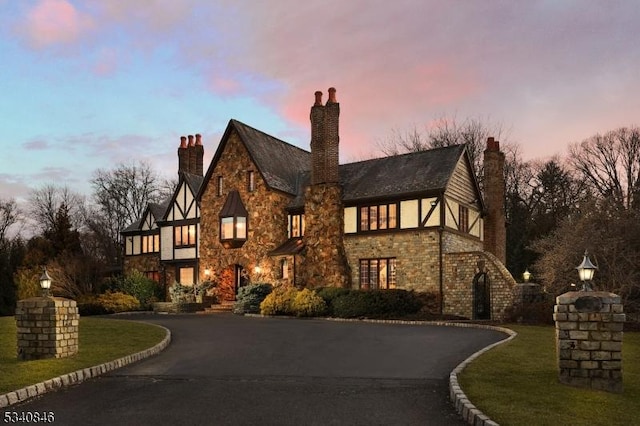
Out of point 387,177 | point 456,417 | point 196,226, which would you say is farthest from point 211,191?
point 456,417

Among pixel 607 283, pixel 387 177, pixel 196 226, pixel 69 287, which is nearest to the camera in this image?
pixel 607 283

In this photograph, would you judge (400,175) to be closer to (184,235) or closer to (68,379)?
(184,235)

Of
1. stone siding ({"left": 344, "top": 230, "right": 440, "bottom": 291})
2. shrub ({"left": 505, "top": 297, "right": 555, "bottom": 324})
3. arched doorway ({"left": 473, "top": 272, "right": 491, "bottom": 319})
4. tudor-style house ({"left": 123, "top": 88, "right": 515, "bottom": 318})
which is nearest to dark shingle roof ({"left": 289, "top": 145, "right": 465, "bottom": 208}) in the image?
tudor-style house ({"left": 123, "top": 88, "right": 515, "bottom": 318})

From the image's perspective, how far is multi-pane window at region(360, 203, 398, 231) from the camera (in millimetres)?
31219

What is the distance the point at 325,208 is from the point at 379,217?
2944mm

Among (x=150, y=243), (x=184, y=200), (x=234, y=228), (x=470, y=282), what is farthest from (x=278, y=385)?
(x=150, y=243)

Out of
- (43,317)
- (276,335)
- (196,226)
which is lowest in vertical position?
(276,335)

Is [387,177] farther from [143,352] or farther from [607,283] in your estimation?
[143,352]

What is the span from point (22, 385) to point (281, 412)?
460 centimetres

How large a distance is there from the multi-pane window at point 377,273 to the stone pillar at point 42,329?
19448 mm

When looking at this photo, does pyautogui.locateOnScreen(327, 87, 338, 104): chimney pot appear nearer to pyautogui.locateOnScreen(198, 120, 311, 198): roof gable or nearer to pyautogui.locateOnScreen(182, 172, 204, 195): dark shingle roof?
pyautogui.locateOnScreen(198, 120, 311, 198): roof gable

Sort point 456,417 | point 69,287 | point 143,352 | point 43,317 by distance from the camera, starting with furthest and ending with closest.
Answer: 1. point 69,287
2. point 143,352
3. point 43,317
4. point 456,417

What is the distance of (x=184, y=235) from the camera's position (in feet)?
132

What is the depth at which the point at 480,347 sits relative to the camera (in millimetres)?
16000
